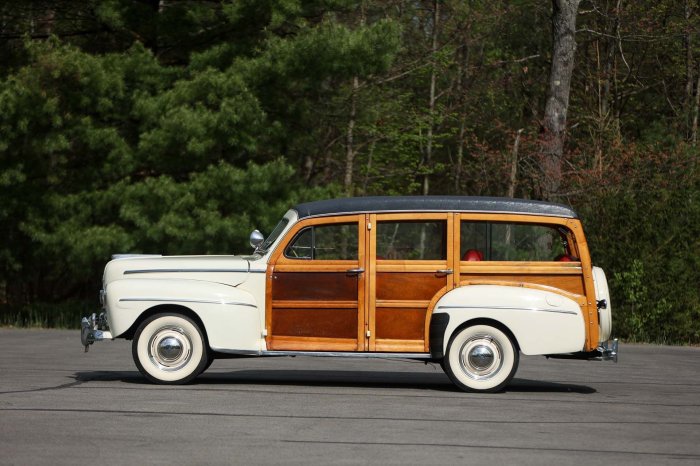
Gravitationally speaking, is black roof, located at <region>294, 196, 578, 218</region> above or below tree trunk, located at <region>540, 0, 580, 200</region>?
below

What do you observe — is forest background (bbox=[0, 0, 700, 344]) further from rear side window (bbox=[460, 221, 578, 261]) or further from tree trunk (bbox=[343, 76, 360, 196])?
rear side window (bbox=[460, 221, 578, 261])

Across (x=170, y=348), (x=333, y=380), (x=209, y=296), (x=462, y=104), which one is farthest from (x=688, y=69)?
(x=170, y=348)

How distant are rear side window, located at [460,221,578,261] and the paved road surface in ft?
4.68

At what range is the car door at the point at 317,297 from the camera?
43.4 ft

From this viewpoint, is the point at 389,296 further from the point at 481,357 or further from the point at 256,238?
the point at 256,238

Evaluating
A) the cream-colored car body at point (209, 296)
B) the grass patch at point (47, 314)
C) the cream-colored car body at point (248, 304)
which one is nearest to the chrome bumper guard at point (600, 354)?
the cream-colored car body at point (248, 304)

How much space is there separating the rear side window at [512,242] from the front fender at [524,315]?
0.47 m

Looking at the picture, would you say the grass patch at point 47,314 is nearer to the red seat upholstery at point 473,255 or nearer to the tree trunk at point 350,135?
the tree trunk at point 350,135

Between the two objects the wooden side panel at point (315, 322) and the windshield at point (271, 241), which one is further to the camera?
the windshield at point (271, 241)

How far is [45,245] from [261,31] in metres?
6.64

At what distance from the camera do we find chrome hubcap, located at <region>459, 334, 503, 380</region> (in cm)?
1305

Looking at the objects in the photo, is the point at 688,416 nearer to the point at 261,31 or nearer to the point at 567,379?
the point at 567,379

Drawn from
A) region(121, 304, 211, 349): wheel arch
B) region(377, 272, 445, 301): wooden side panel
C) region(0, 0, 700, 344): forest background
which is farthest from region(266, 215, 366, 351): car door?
region(0, 0, 700, 344): forest background

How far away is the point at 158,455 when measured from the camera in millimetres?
8711
